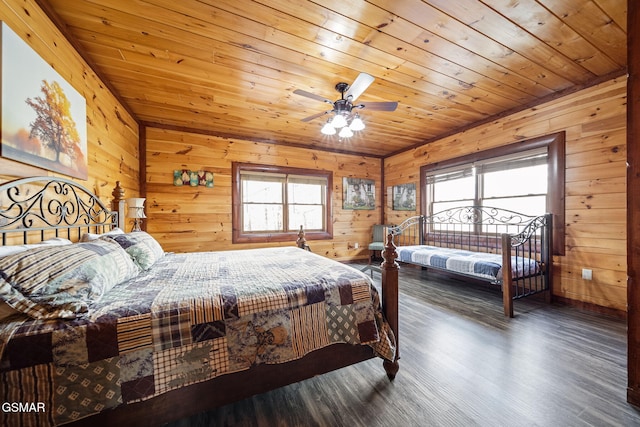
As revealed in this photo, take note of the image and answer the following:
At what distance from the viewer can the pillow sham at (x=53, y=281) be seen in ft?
3.05

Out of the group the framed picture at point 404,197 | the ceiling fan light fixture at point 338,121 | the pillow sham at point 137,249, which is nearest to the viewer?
the pillow sham at point 137,249

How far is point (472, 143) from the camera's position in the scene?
12.2 ft

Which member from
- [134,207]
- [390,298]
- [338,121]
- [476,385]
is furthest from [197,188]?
[476,385]

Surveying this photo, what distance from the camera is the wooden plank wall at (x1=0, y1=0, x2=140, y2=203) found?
142 centimetres

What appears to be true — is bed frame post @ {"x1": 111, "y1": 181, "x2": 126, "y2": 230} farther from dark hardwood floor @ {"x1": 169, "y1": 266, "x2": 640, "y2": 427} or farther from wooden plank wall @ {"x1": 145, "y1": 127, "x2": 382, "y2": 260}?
dark hardwood floor @ {"x1": 169, "y1": 266, "x2": 640, "y2": 427}

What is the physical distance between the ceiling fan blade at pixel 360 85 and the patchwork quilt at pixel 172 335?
61.7 inches

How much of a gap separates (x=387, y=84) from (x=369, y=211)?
3.14 meters

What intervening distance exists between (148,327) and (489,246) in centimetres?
411

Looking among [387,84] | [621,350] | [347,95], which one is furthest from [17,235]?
[621,350]

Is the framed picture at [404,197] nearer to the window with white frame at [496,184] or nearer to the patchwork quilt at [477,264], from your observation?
A: the window with white frame at [496,184]

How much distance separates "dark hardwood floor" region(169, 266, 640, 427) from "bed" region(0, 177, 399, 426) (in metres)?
0.19

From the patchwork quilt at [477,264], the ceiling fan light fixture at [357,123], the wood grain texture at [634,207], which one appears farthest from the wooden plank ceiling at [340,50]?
the patchwork quilt at [477,264]

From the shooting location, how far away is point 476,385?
1475 mm

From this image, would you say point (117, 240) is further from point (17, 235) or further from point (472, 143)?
point (472, 143)
